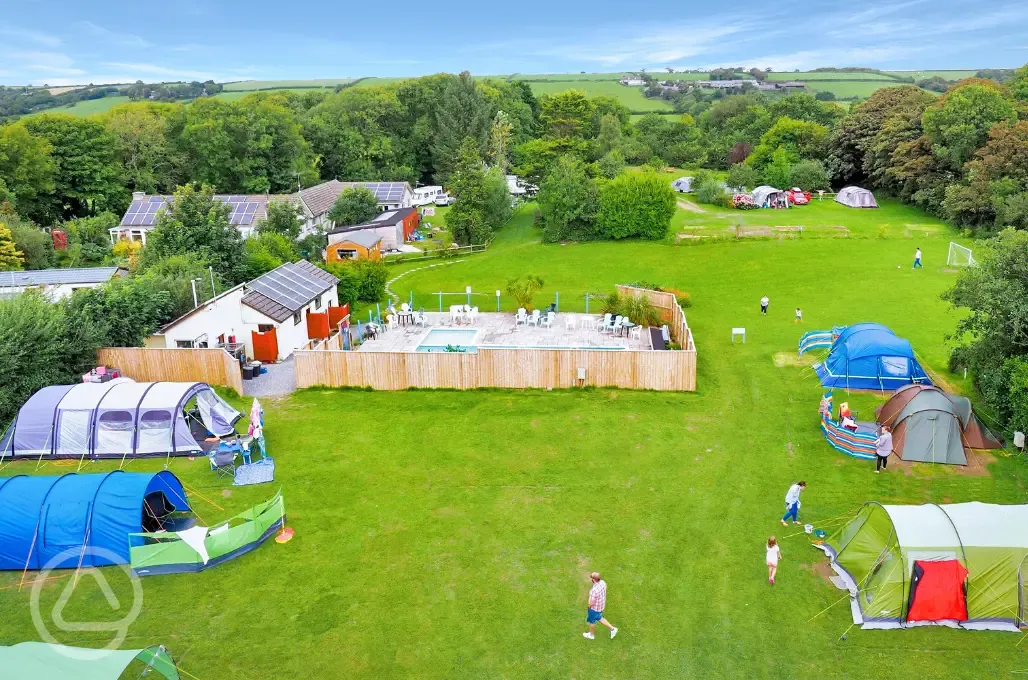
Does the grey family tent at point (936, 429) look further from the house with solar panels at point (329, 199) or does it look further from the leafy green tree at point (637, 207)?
the house with solar panels at point (329, 199)

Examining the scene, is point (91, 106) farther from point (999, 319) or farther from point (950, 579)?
point (950, 579)

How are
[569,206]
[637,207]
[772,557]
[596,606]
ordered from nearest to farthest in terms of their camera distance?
[596,606] < [772,557] < [637,207] < [569,206]

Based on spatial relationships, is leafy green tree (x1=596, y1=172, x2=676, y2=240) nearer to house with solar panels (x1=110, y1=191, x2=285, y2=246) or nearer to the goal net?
the goal net

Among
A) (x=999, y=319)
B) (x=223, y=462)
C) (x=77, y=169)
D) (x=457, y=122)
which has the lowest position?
(x=223, y=462)

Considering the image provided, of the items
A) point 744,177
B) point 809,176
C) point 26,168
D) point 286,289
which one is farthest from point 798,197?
point 26,168

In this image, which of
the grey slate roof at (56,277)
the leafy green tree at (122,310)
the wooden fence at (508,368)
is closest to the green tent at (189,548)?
the wooden fence at (508,368)
